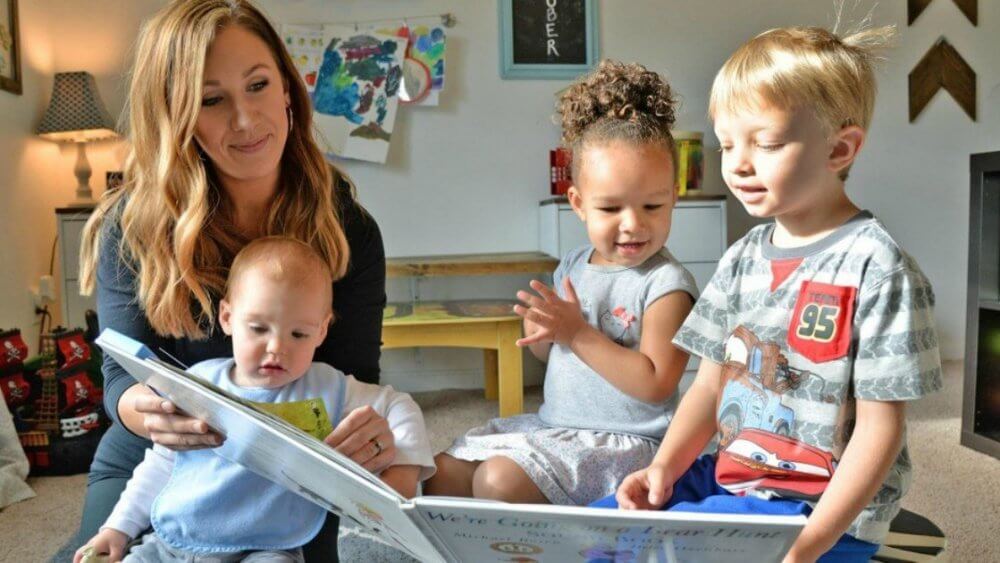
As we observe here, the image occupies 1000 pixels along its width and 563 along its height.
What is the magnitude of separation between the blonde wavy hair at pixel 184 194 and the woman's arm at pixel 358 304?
0.21 feet

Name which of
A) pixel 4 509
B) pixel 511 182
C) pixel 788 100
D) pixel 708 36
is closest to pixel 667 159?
pixel 788 100

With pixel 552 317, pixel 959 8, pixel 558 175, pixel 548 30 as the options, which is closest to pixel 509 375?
pixel 558 175

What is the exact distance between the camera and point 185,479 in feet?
3.43

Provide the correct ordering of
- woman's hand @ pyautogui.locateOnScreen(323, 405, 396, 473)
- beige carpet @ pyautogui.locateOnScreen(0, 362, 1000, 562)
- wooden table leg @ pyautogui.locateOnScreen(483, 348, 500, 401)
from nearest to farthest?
1. woman's hand @ pyautogui.locateOnScreen(323, 405, 396, 473)
2. beige carpet @ pyautogui.locateOnScreen(0, 362, 1000, 562)
3. wooden table leg @ pyautogui.locateOnScreen(483, 348, 500, 401)

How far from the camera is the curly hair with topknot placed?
1162mm

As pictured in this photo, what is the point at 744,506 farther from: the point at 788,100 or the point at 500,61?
the point at 500,61

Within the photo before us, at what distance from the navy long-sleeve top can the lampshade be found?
1.76 meters

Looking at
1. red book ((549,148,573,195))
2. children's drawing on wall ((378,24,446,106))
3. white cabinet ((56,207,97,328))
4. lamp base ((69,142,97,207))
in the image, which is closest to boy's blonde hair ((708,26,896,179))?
red book ((549,148,573,195))

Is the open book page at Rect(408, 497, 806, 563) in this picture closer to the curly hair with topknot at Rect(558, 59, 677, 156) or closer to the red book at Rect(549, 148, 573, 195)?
the curly hair with topknot at Rect(558, 59, 677, 156)

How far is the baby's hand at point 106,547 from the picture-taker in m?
0.99

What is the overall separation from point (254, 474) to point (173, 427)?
140 millimetres

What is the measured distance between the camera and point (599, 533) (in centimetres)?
59

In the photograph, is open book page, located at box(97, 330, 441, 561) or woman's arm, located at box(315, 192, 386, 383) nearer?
open book page, located at box(97, 330, 441, 561)

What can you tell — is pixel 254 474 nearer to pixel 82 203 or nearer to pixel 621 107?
pixel 621 107
